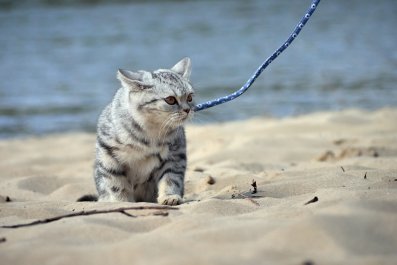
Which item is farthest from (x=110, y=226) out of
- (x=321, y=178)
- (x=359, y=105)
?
(x=359, y=105)

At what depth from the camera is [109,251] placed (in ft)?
10.3

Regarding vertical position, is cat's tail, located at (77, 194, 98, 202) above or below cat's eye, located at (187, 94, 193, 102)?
below

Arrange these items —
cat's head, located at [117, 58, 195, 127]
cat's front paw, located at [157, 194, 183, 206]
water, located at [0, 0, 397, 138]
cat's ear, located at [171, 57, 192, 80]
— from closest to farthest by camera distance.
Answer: cat's front paw, located at [157, 194, 183, 206]
cat's head, located at [117, 58, 195, 127]
cat's ear, located at [171, 57, 192, 80]
water, located at [0, 0, 397, 138]

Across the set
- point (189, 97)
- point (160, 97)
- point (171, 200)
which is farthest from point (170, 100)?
point (171, 200)

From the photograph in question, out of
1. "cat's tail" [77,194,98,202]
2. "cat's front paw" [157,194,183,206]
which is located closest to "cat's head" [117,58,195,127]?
"cat's front paw" [157,194,183,206]

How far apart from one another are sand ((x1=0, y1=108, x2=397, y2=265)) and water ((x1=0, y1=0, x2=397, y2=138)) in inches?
42.1

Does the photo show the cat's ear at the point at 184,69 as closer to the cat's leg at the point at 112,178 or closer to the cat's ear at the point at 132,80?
the cat's ear at the point at 132,80

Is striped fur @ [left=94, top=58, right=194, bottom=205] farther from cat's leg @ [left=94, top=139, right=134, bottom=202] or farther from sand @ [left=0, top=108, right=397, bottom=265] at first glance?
sand @ [left=0, top=108, right=397, bottom=265]

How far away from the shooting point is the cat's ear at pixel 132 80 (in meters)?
4.95

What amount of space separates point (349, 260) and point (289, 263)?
0.25 metres

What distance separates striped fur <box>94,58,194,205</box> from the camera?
16.1ft

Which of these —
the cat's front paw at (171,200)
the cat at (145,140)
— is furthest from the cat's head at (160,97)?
the cat's front paw at (171,200)

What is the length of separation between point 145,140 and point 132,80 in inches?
17.3

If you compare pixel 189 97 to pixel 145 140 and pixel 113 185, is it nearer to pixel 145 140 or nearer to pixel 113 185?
pixel 145 140
